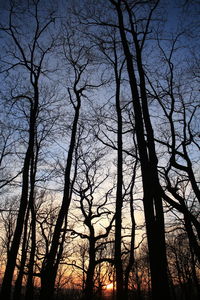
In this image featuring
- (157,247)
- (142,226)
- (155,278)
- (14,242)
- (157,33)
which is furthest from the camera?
(142,226)

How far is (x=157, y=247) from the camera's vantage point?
4938 mm

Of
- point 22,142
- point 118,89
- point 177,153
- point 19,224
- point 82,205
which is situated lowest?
point 19,224

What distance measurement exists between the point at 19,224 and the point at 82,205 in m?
7.35

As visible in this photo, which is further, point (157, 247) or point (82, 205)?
point (82, 205)

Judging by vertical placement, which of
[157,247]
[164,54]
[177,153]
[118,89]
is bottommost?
[157,247]

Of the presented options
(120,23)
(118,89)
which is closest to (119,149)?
(118,89)

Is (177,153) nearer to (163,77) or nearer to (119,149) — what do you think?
(119,149)

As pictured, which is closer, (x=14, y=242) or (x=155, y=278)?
(x=155, y=278)

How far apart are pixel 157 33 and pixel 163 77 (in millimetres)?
2279

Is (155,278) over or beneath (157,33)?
beneath

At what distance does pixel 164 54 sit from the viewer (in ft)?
36.5

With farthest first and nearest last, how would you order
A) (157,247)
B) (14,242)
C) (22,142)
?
1. (22,142)
2. (14,242)
3. (157,247)

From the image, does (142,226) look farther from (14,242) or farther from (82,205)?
(14,242)

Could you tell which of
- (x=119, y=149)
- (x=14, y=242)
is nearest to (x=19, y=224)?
(x=14, y=242)
